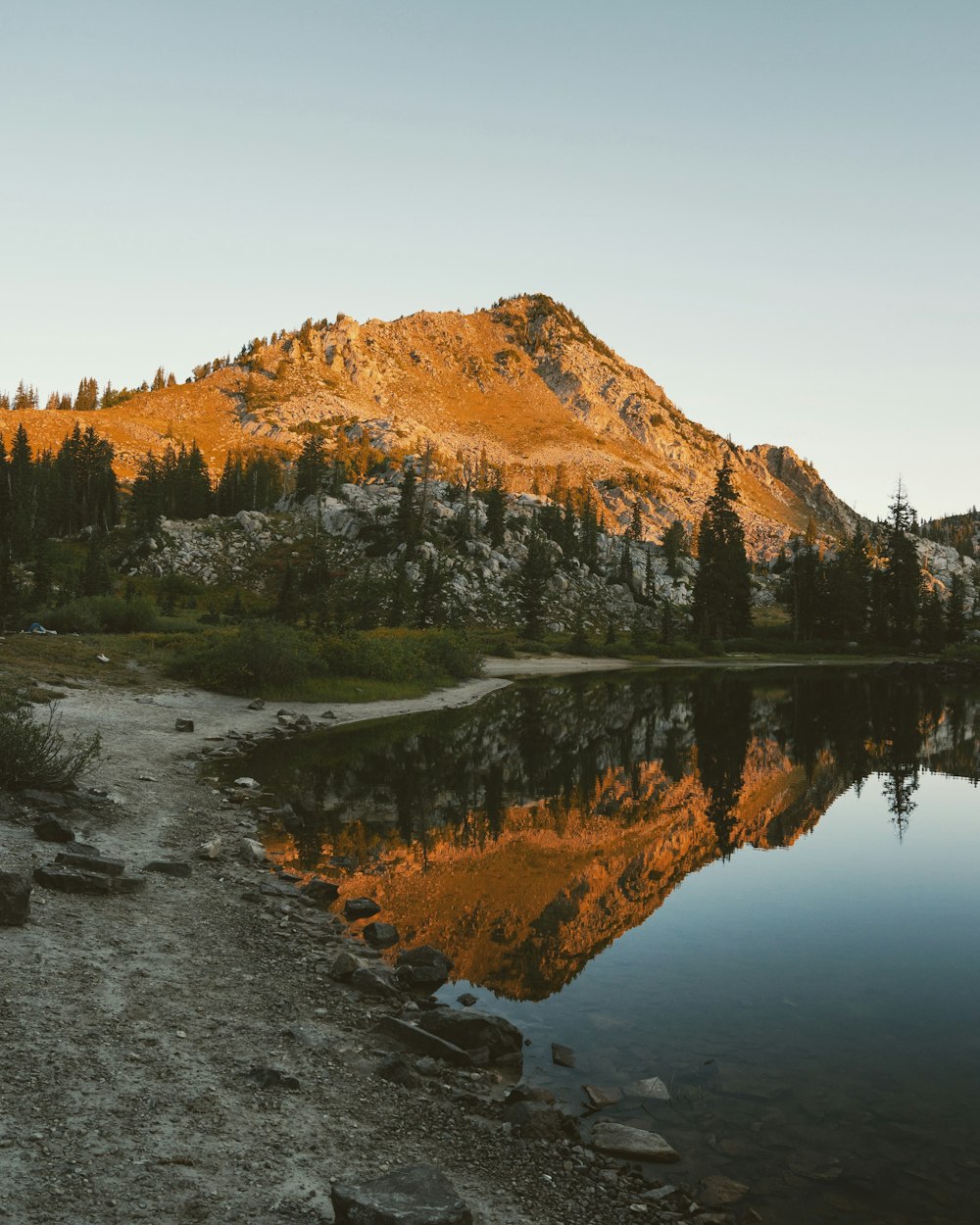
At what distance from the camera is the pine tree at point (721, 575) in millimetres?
113188

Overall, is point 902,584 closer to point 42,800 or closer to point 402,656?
point 402,656

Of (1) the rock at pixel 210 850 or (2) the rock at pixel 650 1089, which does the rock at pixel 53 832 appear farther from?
(2) the rock at pixel 650 1089

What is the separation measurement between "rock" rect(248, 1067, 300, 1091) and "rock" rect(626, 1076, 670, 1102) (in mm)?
3882

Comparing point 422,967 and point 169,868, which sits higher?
point 169,868

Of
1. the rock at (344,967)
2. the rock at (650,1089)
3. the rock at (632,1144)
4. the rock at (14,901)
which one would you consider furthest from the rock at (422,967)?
the rock at (14,901)

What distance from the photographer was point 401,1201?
5.84 metres

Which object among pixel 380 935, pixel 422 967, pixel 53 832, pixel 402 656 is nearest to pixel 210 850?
pixel 53 832

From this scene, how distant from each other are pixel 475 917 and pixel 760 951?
16.9 ft

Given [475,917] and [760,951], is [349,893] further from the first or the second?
[760,951]

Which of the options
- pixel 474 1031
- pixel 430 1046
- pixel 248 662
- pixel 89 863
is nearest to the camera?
pixel 430 1046

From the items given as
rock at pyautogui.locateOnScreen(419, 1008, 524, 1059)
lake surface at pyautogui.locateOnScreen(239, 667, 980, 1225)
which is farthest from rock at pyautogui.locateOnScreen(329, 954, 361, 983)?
rock at pyautogui.locateOnScreen(419, 1008, 524, 1059)

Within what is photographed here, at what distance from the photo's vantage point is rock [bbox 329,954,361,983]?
37.3ft

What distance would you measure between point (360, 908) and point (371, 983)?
352 centimetres

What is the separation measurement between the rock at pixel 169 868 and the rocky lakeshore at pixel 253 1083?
0.04 meters
